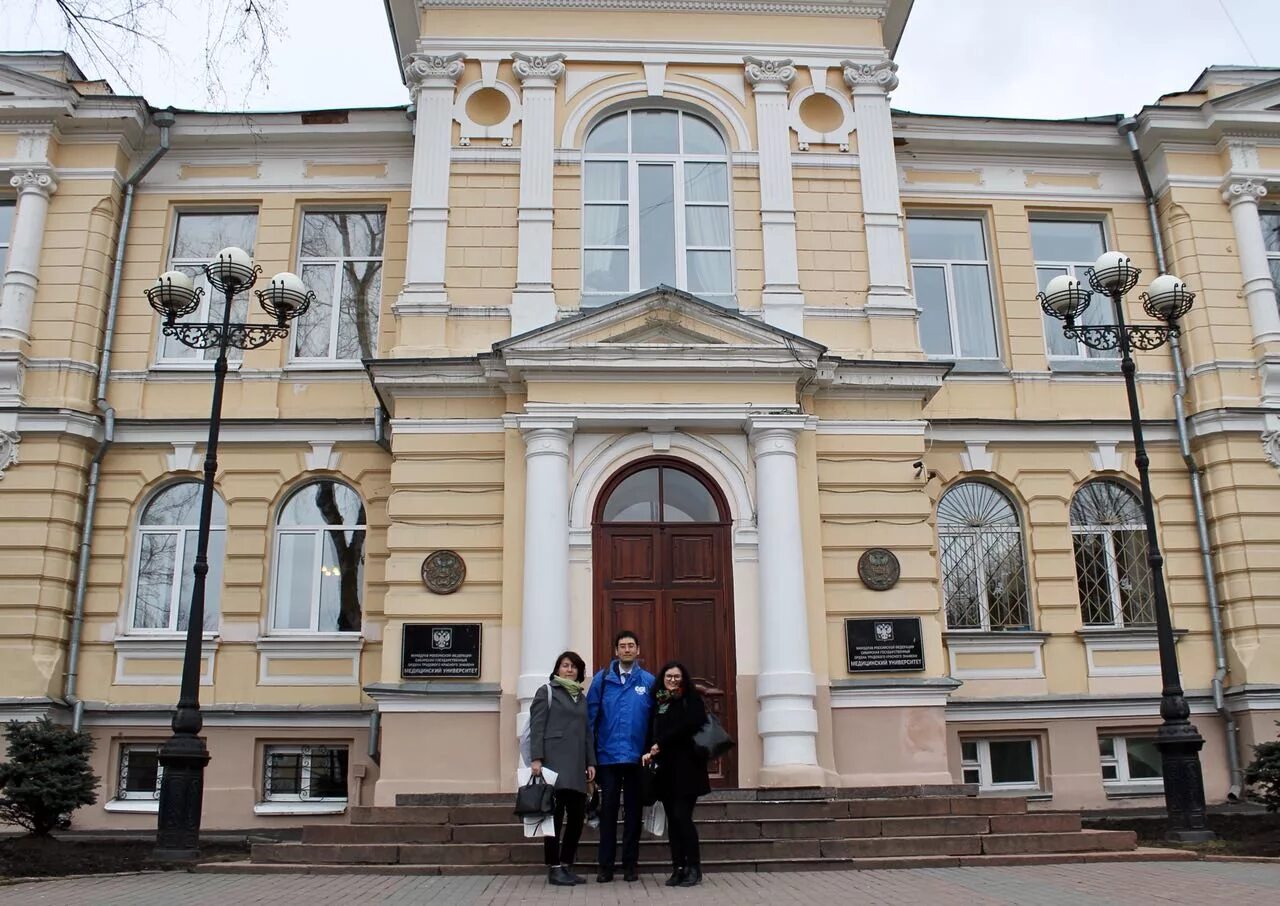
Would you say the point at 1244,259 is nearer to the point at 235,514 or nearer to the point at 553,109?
the point at 553,109

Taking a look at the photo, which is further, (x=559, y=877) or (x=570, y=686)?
(x=570, y=686)

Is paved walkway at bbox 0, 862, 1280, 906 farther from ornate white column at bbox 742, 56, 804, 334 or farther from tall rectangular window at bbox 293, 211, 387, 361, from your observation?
tall rectangular window at bbox 293, 211, 387, 361

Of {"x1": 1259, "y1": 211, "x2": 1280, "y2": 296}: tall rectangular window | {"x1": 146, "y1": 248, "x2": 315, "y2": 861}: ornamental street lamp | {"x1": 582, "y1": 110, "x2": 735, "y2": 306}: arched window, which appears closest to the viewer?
{"x1": 146, "y1": 248, "x2": 315, "y2": 861}: ornamental street lamp

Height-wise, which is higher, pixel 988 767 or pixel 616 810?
pixel 988 767

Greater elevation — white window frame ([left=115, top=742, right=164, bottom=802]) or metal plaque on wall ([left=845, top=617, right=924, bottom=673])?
metal plaque on wall ([left=845, top=617, right=924, bottom=673])

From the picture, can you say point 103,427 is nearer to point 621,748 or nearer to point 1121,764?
point 621,748

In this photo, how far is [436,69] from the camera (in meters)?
14.5

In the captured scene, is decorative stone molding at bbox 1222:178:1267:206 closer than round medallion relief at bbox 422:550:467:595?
No

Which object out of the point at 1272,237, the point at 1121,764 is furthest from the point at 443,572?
the point at 1272,237

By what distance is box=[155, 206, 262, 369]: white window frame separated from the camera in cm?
1578

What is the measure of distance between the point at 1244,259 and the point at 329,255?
43.5ft

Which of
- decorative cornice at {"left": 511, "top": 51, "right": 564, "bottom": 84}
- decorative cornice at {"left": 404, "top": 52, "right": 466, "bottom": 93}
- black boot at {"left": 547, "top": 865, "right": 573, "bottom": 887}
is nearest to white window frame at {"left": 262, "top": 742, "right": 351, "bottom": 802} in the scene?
black boot at {"left": 547, "top": 865, "right": 573, "bottom": 887}

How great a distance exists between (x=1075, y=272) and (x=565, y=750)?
12.1 m

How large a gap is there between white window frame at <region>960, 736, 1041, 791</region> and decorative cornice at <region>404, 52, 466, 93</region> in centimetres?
1090
